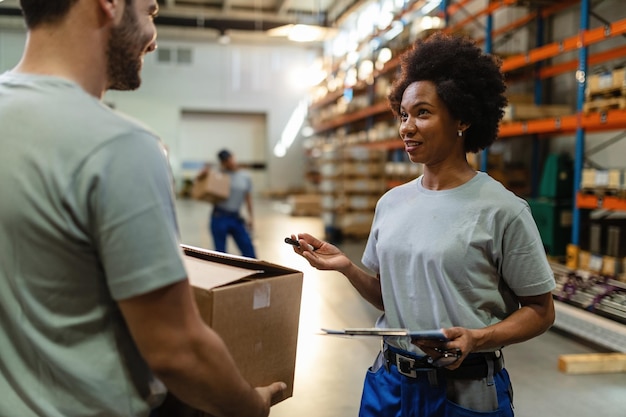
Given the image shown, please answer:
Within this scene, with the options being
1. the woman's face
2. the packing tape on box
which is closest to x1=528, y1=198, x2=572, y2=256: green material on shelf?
the woman's face

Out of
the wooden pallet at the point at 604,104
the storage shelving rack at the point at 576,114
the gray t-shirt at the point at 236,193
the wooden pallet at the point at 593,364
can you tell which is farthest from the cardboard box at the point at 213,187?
the wooden pallet at the point at 593,364

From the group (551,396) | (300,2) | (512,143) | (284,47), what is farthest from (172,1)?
(551,396)

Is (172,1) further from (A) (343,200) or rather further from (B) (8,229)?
(B) (8,229)

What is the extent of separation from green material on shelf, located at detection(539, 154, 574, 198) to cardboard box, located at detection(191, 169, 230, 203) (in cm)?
434

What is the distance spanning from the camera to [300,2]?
18.8m

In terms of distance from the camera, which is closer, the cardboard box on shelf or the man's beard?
the man's beard

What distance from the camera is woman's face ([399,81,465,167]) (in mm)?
1772

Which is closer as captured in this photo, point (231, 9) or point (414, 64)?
point (414, 64)

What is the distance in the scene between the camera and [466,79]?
177 centimetres

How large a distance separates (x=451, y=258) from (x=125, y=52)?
1054mm

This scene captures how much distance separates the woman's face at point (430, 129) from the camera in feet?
5.82

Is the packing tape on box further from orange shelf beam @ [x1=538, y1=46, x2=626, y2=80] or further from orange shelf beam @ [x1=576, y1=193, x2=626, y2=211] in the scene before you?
orange shelf beam @ [x1=538, y1=46, x2=626, y2=80]

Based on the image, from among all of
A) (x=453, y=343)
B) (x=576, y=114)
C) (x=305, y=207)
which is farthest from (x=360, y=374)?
(x=305, y=207)

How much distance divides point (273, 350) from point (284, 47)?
23.2 m
